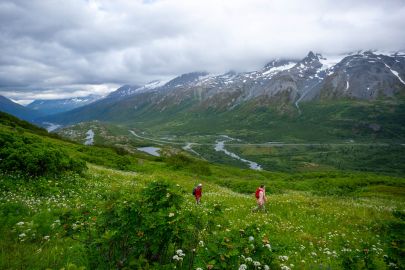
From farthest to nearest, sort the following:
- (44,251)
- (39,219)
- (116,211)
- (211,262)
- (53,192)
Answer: (53,192)
(39,219)
(44,251)
(116,211)
(211,262)

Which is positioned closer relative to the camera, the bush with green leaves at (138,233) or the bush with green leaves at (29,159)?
the bush with green leaves at (138,233)

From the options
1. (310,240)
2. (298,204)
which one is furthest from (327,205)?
(310,240)

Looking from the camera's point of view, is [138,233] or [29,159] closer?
[138,233]

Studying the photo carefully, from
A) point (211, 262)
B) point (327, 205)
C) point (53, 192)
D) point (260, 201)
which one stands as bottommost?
point (327, 205)

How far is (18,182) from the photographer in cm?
1855

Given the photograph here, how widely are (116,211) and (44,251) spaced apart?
10.3ft

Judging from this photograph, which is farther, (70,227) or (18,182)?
(18,182)

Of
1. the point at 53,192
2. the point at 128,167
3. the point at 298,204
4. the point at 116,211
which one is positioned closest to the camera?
the point at 116,211

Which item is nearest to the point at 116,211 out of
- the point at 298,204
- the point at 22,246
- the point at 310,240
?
the point at 22,246

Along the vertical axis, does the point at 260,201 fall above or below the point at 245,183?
above

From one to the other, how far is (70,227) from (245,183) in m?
40.6

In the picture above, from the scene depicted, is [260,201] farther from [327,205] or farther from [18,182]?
[18,182]

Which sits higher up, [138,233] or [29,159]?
[138,233]

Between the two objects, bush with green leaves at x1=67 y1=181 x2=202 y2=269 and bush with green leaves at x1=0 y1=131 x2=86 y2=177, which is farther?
bush with green leaves at x1=0 y1=131 x2=86 y2=177
